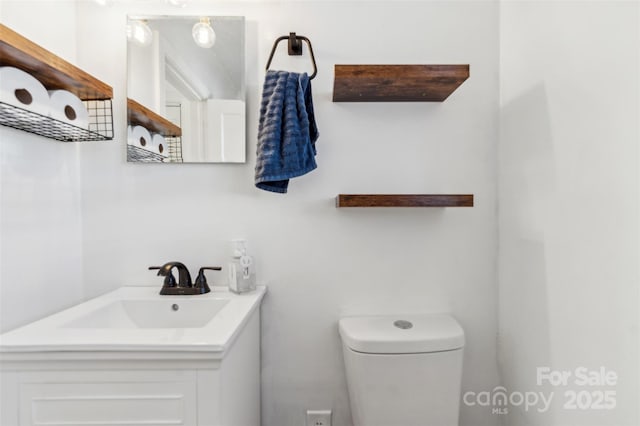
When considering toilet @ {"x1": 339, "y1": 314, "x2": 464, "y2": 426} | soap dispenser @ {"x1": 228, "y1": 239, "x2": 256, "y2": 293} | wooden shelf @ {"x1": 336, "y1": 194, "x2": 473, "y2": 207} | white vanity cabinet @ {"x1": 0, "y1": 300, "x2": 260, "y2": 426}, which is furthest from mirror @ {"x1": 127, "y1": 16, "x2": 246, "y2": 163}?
toilet @ {"x1": 339, "y1": 314, "x2": 464, "y2": 426}

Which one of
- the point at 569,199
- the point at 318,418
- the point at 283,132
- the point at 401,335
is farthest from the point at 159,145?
the point at 569,199

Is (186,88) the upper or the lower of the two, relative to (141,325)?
upper

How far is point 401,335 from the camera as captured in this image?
112 centimetres

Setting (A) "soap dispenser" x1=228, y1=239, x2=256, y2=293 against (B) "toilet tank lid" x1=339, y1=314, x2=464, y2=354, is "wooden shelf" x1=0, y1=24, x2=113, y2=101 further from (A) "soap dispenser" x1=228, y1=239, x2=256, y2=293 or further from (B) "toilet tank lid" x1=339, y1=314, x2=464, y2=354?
(B) "toilet tank lid" x1=339, y1=314, x2=464, y2=354

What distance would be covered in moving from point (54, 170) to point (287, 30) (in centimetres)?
95

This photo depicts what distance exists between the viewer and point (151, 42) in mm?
1271

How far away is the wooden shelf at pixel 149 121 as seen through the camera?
1.25 meters

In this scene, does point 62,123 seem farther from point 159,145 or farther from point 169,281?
point 169,281

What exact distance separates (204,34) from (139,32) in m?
0.25

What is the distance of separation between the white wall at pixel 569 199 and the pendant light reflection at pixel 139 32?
1.34 meters

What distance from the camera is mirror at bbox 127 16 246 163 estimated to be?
1266mm

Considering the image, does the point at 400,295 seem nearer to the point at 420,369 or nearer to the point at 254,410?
the point at 420,369

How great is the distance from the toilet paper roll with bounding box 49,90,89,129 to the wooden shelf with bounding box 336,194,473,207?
0.86 metres

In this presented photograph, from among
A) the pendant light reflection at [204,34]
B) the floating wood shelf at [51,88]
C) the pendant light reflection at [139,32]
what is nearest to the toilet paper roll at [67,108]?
the floating wood shelf at [51,88]
